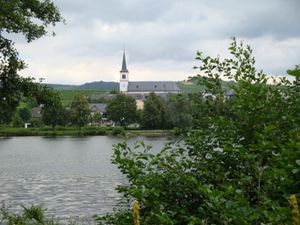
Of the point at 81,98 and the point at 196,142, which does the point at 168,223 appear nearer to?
the point at 196,142

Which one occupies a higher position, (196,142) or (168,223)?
(196,142)

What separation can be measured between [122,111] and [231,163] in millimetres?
128130

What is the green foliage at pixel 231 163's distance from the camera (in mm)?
3578

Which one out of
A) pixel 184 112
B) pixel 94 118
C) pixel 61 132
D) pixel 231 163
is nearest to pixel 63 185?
pixel 184 112

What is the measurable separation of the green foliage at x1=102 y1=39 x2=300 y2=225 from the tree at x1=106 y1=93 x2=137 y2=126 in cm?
12422

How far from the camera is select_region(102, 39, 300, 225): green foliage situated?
11.7 ft

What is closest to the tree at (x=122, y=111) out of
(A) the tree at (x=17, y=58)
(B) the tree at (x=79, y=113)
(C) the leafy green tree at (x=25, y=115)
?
(B) the tree at (x=79, y=113)

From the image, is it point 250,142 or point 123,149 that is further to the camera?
point 123,149

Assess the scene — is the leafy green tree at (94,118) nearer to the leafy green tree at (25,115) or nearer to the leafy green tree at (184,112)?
the leafy green tree at (25,115)

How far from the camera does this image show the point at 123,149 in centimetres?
523

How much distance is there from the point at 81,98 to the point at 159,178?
397ft

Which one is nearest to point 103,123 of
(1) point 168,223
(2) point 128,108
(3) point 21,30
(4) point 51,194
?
(2) point 128,108

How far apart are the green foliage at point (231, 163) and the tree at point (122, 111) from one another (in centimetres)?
12422

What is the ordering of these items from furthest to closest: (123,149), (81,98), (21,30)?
(81,98), (21,30), (123,149)
